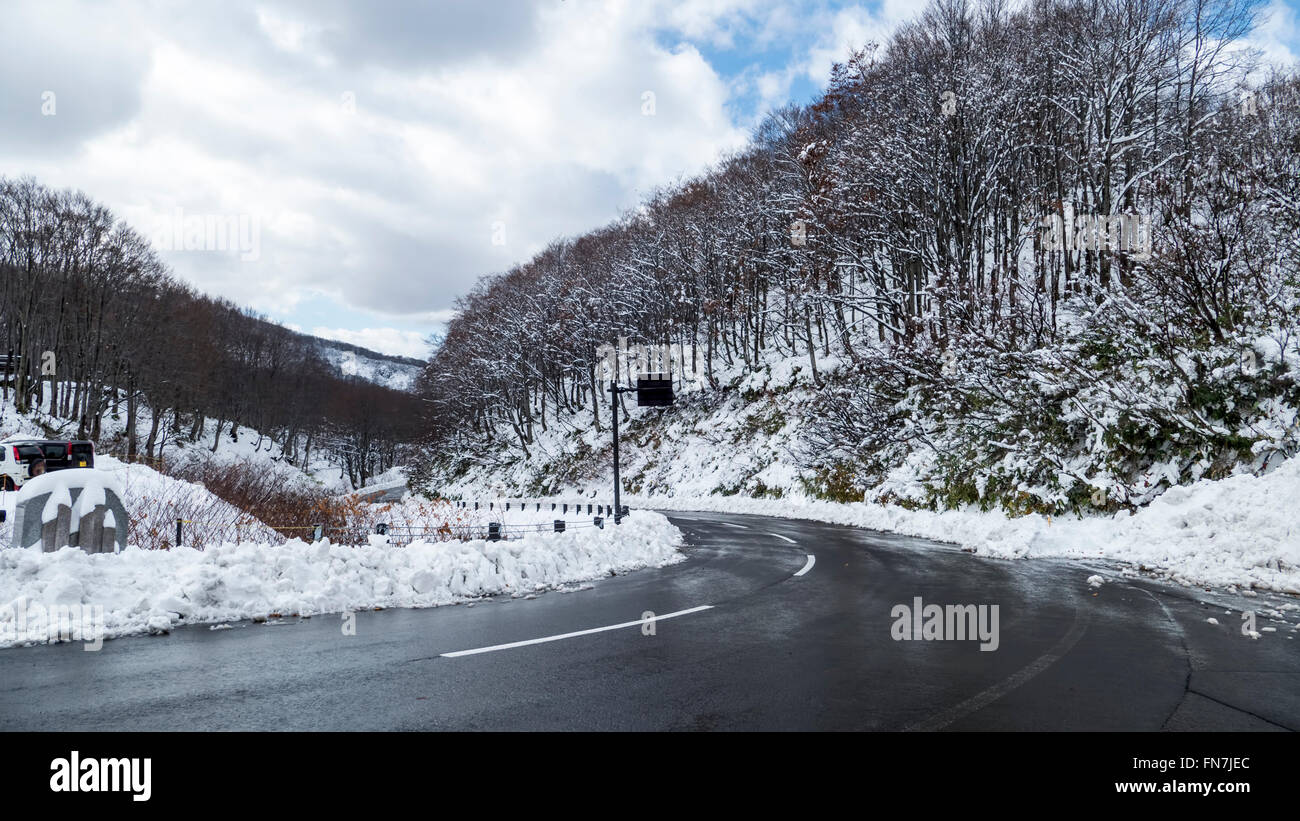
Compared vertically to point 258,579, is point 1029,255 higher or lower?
higher

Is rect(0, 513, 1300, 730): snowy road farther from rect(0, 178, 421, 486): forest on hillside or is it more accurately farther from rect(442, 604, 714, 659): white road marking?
rect(0, 178, 421, 486): forest on hillside

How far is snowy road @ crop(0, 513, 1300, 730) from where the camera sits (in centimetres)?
484

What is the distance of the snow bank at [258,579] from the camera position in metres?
7.83

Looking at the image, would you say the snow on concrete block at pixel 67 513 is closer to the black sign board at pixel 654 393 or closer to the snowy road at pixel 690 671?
the snowy road at pixel 690 671

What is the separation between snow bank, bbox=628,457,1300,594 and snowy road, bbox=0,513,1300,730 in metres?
1.87

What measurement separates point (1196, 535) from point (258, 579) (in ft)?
47.9

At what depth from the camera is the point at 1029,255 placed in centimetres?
4231

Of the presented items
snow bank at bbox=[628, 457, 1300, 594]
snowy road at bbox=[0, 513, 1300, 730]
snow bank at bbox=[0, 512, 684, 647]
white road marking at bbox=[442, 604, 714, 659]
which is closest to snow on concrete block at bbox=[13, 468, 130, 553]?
snow bank at bbox=[0, 512, 684, 647]

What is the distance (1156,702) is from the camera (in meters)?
5.18

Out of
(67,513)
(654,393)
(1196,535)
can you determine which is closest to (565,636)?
(67,513)

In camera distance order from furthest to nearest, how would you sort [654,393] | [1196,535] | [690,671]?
→ [654,393] → [1196,535] → [690,671]

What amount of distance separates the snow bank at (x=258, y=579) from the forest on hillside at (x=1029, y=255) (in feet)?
46.3

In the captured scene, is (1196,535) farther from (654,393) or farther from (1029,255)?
(1029,255)
